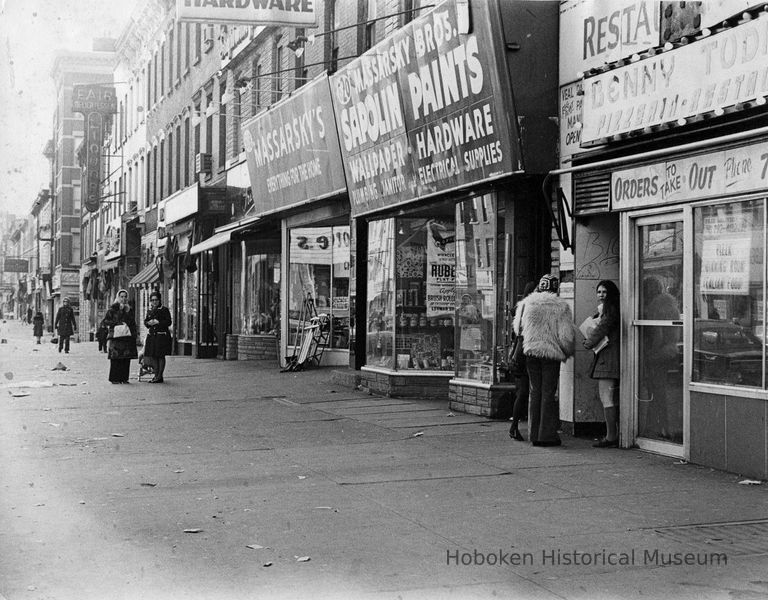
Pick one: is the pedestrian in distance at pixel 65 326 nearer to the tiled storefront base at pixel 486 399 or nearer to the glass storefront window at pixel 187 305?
the glass storefront window at pixel 187 305

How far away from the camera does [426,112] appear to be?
14.7m

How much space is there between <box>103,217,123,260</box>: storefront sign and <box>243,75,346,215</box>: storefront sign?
23786 millimetres

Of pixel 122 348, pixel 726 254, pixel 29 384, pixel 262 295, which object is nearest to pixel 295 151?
pixel 122 348

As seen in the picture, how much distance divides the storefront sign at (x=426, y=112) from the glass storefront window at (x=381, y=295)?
1.45ft

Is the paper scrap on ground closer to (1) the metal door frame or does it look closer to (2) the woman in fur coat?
(2) the woman in fur coat

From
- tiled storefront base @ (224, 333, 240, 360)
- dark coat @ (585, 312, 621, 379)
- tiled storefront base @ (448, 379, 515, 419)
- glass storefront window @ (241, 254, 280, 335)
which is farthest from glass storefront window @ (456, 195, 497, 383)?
tiled storefront base @ (224, 333, 240, 360)

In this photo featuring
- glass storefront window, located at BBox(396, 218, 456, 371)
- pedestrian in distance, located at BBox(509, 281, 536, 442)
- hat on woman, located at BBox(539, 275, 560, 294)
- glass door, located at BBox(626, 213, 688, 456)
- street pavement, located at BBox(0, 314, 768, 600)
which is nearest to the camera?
street pavement, located at BBox(0, 314, 768, 600)

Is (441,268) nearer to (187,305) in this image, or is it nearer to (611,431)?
(611,431)

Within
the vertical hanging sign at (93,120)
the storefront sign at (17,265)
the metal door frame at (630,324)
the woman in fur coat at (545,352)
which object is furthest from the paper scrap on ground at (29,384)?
the storefront sign at (17,265)

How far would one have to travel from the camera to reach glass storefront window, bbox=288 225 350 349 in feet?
72.7

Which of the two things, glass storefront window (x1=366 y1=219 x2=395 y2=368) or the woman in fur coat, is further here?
glass storefront window (x1=366 y1=219 x2=395 y2=368)

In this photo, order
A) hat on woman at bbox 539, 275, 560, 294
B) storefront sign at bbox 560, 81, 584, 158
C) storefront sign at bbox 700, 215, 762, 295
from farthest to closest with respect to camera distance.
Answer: storefront sign at bbox 560, 81, 584, 158 → hat on woman at bbox 539, 275, 560, 294 → storefront sign at bbox 700, 215, 762, 295

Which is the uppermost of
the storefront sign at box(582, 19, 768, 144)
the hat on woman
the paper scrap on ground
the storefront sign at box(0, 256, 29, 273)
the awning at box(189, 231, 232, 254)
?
the storefront sign at box(0, 256, 29, 273)

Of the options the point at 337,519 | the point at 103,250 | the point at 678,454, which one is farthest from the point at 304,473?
the point at 103,250
